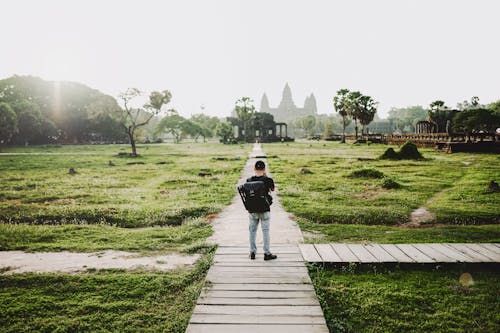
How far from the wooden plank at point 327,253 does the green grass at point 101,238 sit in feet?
8.15

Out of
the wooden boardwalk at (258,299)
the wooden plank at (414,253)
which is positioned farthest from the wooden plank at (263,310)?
the wooden plank at (414,253)

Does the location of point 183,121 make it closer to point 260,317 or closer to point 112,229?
point 112,229

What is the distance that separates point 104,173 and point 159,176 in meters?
4.06

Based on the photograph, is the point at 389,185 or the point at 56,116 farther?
the point at 56,116

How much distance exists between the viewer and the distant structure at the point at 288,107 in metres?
187

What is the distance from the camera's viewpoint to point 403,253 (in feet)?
20.2

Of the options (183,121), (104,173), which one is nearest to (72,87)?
(183,121)

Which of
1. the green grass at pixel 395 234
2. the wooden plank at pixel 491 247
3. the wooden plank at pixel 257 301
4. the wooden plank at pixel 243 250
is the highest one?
the wooden plank at pixel 243 250

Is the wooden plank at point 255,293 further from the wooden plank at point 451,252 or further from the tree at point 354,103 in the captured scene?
the tree at point 354,103

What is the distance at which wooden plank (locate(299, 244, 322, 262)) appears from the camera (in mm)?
5930

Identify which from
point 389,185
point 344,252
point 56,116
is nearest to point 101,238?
point 344,252

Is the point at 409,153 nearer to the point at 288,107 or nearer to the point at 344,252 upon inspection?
the point at 344,252

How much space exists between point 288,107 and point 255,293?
187489 millimetres

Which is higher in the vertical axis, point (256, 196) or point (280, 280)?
point (256, 196)
